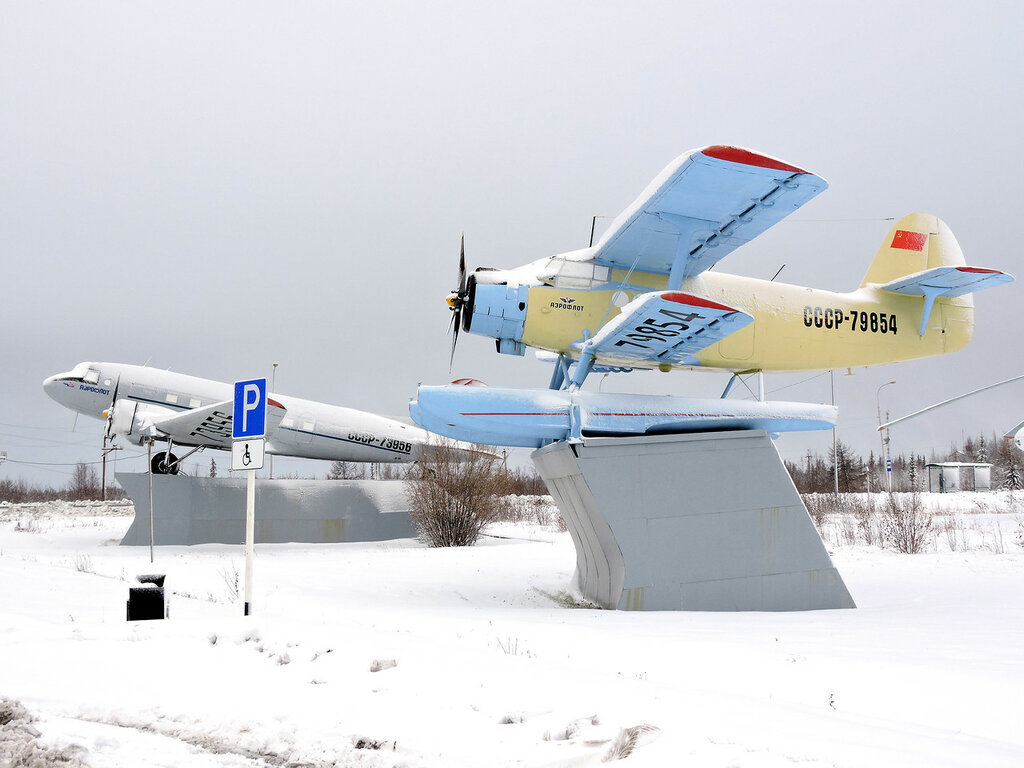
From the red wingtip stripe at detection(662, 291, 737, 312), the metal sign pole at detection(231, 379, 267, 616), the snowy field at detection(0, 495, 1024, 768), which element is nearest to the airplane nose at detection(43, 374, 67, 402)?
the snowy field at detection(0, 495, 1024, 768)

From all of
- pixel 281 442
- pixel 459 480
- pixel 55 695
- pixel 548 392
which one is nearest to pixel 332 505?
pixel 281 442

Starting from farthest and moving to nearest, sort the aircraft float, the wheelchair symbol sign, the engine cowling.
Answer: the engine cowling → the aircraft float → the wheelchair symbol sign

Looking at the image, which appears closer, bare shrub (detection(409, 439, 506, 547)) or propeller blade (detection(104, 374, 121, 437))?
propeller blade (detection(104, 374, 121, 437))

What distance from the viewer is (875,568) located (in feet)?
49.5

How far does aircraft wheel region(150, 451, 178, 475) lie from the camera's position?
882 inches

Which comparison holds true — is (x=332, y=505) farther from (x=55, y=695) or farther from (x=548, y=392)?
(x=55, y=695)

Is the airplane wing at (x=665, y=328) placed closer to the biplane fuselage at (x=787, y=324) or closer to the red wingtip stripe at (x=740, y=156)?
the biplane fuselage at (x=787, y=324)

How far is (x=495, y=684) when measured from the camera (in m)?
4.75

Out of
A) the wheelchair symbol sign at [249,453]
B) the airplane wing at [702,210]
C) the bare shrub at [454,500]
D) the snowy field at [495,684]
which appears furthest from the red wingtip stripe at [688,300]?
the bare shrub at [454,500]

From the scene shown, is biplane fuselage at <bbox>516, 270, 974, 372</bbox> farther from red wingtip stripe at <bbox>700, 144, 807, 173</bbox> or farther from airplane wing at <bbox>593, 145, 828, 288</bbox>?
red wingtip stripe at <bbox>700, 144, 807, 173</bbox>

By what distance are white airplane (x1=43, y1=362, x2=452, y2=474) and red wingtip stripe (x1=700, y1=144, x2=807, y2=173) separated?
15.6m

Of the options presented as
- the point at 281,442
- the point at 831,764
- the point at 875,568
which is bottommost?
the point at 875,568

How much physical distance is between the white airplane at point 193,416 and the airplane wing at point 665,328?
43.6 feet

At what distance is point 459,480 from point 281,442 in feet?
20.5
